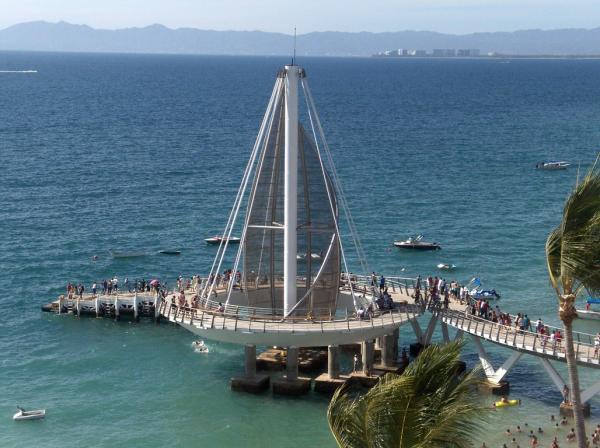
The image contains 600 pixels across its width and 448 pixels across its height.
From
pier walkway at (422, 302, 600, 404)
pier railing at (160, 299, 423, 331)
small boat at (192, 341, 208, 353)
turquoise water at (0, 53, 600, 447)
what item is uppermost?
pier railing at (160, 299, 423, 331)

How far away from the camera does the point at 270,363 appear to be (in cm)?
5762

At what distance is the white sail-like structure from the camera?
53.6 m

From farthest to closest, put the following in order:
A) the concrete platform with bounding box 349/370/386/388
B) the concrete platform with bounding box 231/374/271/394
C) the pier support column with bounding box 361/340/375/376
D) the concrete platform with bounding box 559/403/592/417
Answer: the pier support column with bounding box 361/340/375/376
the concrete platform with bounding box 349/370/386/388
the concrete platform with bounding box 231/374/271/394
the concrete platform with bounding box 559/403/592/417

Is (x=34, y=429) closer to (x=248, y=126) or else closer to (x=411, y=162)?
(x=411, y=162)

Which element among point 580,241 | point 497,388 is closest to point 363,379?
point 497,388

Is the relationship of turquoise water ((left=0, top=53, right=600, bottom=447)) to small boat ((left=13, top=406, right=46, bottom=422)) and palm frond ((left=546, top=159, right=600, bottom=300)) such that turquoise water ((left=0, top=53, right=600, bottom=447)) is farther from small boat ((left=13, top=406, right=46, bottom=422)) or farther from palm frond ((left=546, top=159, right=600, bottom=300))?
palm frond ((left=546, top=159, right=600, bottom=300))

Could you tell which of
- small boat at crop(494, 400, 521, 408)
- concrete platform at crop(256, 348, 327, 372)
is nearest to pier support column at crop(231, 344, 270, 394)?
concrete platform at crop(256, 348, 327, 372)

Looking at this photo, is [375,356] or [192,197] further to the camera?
[192,197]

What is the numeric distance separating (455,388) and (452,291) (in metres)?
42.6

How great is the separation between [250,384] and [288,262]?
643cm

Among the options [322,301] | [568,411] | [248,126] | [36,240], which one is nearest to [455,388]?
[568,411]

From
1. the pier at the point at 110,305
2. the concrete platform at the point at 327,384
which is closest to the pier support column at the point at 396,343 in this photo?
the concrete platform at the point at 327,384

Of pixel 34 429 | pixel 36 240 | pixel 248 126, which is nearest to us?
pixel 34 429

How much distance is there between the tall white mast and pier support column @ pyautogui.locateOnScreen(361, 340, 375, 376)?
4.28 meters
